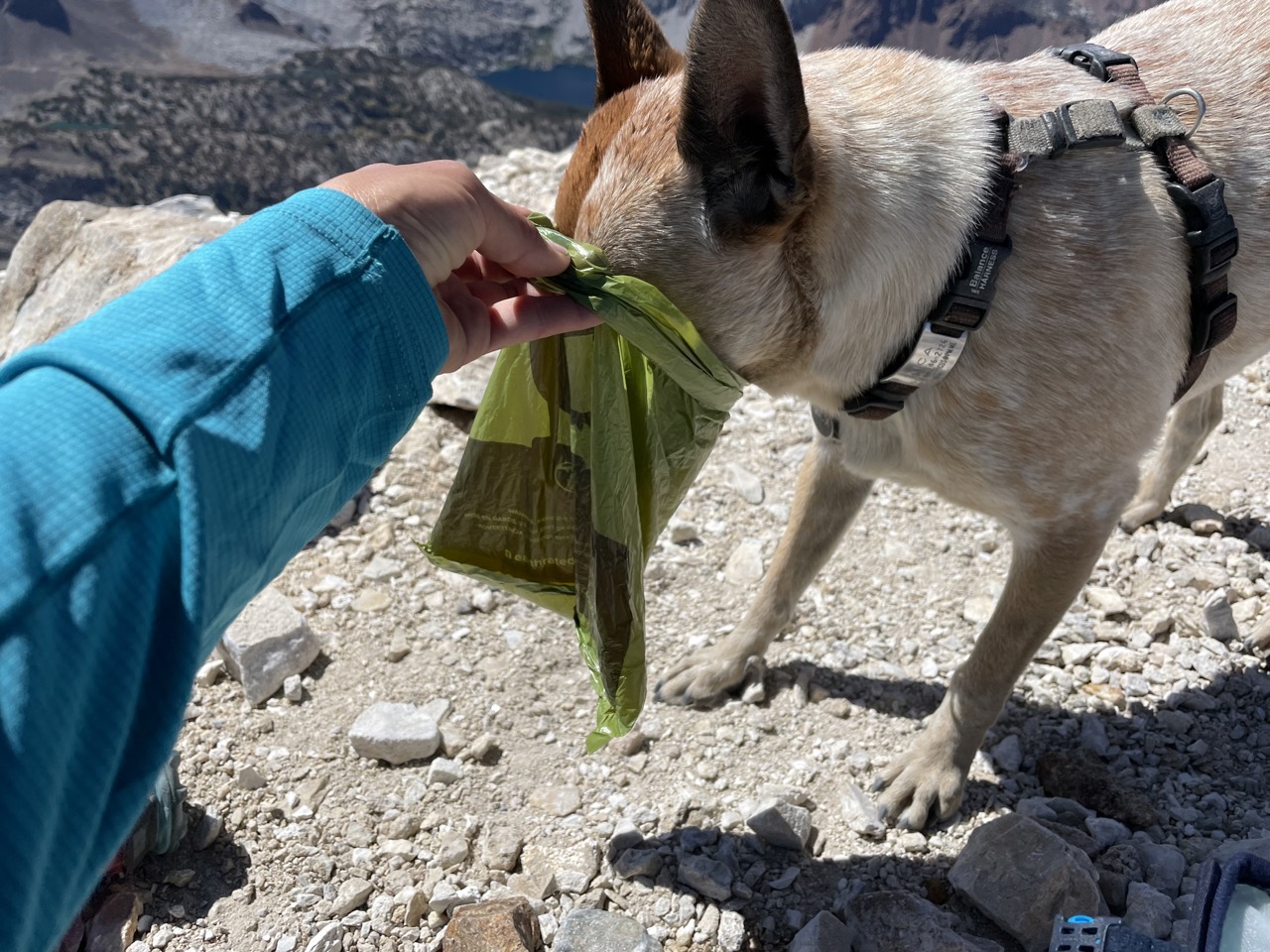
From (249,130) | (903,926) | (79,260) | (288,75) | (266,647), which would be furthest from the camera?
(288,75)

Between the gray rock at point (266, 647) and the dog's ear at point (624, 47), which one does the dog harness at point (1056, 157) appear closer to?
the dog's ear at point (624, 47)

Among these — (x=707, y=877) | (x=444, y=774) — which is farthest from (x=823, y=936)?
(x=444, y=774)

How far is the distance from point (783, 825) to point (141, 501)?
2.04 metres

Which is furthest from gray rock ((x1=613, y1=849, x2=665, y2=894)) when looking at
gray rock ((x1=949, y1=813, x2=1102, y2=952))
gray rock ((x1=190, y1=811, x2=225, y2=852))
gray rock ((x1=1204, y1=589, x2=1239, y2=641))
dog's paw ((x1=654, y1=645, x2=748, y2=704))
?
gray rock ((x1=1204, y1=589, x2=1239, y2=641))

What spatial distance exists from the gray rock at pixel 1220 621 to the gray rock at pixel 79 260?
4.54 metres

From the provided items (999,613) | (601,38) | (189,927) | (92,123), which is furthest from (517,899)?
(92,123)

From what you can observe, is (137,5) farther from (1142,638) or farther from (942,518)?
(1142,638)

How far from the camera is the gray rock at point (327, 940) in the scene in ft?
7.32

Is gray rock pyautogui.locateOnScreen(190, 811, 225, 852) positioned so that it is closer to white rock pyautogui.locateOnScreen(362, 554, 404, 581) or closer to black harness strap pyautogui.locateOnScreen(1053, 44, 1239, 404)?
white rock pyautogui.locateOnScreen(362, 554, 404, 581)

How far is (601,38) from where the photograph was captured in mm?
2131

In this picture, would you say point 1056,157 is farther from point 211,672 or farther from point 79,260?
point 79,260

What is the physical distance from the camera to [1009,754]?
9.43 feet

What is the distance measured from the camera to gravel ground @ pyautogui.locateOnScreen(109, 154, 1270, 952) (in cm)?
242

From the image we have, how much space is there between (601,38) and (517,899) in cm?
215
